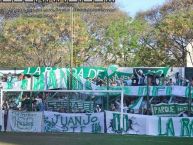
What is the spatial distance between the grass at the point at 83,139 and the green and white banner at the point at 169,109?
2.25 m

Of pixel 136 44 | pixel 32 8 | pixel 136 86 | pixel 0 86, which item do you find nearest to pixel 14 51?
pixel 32 8

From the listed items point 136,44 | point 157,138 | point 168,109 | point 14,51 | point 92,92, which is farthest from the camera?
point 136,44

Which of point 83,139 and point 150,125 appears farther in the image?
point 150,125

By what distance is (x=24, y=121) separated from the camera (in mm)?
25547

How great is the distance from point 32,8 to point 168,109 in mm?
15676

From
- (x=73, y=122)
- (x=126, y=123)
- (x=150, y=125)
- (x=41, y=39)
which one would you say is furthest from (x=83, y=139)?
(x=41, y=39)

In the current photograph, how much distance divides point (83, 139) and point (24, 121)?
4.90 m

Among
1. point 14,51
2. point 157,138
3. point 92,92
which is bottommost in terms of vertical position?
point 157,138

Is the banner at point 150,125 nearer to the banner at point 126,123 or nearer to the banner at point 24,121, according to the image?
the banner at point 126,123

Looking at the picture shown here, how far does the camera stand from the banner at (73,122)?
24859 millimetres

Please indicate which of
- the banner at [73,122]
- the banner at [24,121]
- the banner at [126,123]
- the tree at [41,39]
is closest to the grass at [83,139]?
the banner at [126,123]

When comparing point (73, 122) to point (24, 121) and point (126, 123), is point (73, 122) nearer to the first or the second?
point (24, 121)

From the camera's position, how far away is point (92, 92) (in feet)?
86.8

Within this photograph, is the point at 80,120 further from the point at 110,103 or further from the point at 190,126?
the point at 190,126
